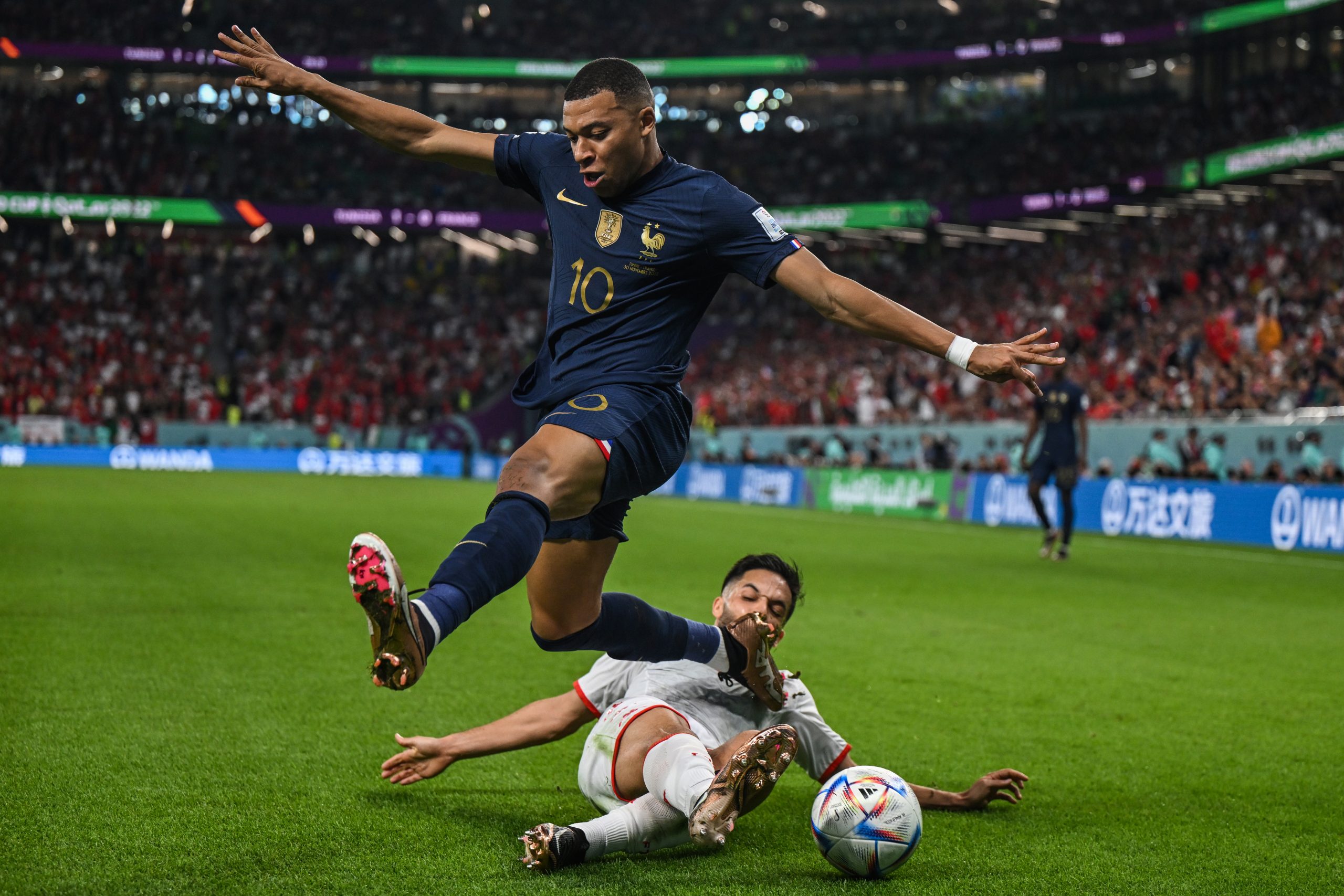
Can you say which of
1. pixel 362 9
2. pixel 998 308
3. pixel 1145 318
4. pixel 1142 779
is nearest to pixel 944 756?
pixel 1142 779

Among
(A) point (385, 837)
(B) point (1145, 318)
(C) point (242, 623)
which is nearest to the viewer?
(A) point (385, 837)

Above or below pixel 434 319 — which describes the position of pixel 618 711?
below

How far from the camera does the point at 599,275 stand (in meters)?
4.07

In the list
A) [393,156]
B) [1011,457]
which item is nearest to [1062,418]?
[1011,457]

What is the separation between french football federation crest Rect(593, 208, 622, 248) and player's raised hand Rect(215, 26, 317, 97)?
1.14 m

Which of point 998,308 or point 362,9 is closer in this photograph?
point 998,308

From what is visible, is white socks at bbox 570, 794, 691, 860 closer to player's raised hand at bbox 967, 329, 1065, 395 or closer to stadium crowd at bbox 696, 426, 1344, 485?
player's raised hand at bbox 967, 329, 1065, 395

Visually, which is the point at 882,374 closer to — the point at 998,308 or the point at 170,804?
the point at 998,308

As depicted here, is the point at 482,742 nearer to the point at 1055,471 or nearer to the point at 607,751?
the point at 607,751

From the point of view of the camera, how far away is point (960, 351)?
3.71 m

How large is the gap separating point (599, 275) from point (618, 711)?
137 cm

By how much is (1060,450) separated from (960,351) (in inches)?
466

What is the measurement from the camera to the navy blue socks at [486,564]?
10.6ft

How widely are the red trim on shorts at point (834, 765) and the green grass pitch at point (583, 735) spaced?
206 millimetres
